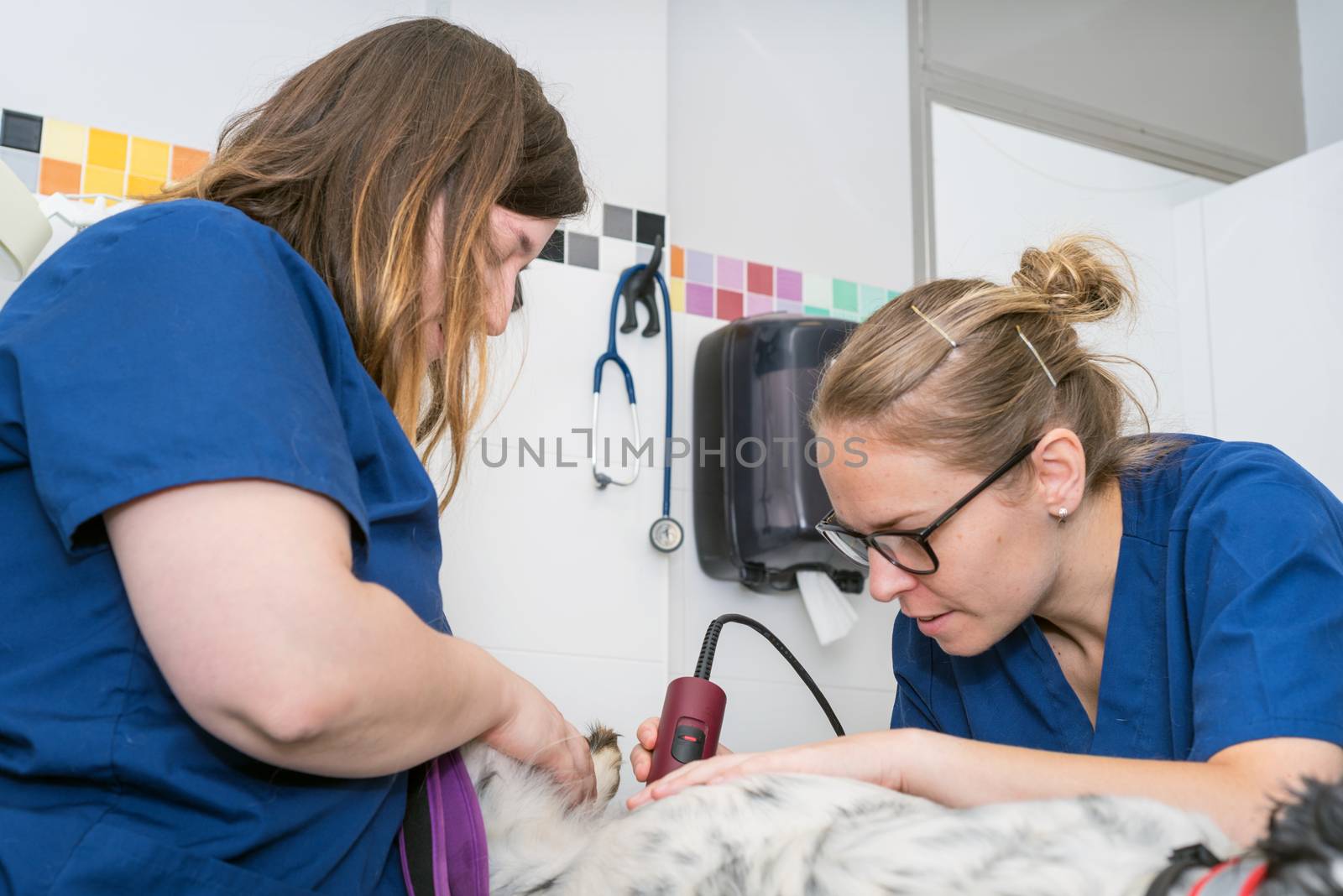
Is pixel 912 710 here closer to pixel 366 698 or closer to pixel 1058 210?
pixel 366 698

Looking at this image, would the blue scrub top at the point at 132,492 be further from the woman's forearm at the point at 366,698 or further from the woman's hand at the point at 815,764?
the woman's hand at the point at 815,764

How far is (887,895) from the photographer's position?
66 centimetres

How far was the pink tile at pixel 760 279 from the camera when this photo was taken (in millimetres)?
2332

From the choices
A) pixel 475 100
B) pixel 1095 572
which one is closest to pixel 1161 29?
pixel 1095 572

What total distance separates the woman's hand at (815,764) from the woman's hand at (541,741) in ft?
0.21

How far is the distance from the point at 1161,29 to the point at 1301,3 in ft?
1.81

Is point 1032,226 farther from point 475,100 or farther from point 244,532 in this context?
point 244,532

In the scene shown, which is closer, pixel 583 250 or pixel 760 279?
pixel 583 250

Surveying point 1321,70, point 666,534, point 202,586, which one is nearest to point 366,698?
point 202,586

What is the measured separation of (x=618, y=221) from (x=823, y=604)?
2.57 ft

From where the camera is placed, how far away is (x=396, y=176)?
1.01 meters

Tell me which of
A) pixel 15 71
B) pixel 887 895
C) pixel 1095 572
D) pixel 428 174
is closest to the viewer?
pixel 887 895

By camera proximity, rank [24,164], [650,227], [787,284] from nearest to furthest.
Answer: [24,164] → [650,227] → [787,284]

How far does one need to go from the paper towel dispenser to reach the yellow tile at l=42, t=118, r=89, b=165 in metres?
1.08
